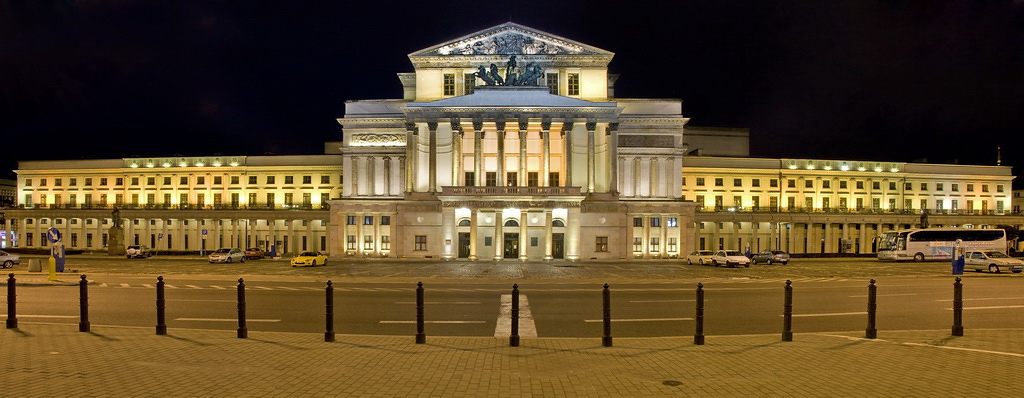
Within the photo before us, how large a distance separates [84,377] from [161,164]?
294 feet

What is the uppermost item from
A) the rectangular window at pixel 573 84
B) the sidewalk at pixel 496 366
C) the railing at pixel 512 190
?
the rectangular window at pixel 573 84

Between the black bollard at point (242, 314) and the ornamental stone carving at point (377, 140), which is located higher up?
the ornamental stone carving at point (377, 140)

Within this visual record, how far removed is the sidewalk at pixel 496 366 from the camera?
30.7ft

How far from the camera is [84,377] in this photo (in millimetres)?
9852

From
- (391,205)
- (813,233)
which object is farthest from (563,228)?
(813,233)

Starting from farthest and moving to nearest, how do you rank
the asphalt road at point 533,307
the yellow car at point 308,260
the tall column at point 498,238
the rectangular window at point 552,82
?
the rectangular window at point 552,82 → the tall column at point 498,238 → the yellow car at point 308,260 → the asphalt road at point 533,307

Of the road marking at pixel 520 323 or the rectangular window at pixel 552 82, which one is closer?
the road marking at pixel 520 323

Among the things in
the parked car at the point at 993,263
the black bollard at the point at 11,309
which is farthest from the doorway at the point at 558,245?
the black bollard at the point at 11,309

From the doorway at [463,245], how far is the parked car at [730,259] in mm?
25557

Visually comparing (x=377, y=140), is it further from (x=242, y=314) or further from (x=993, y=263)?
(x=242, y=314)

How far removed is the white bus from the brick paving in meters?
55.2

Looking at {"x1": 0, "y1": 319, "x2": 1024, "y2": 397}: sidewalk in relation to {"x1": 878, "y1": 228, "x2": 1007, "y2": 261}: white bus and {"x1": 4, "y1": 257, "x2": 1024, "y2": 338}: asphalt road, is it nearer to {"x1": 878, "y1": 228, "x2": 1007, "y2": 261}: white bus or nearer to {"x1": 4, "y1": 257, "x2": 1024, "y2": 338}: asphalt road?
{"x1": 4, "y1": 257, "x2": 1024, "y2": 338}: asphalt road

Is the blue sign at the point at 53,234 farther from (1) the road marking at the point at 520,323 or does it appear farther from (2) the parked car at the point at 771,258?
(2) the parked car at the point at 771,258

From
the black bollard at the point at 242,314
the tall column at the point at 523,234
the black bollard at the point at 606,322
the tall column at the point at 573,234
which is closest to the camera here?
the black bollard at the point at 606,322
